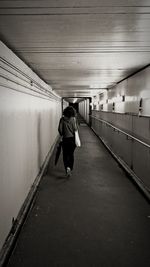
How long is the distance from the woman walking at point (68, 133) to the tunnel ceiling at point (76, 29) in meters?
1.76

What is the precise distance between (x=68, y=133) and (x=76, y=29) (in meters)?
3.14

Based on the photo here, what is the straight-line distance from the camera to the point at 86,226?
3266mm

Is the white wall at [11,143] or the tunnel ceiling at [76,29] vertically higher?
the tunnel ceiling at [76,29]

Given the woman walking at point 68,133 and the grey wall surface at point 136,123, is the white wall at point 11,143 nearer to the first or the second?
the woman walking at point 68,133

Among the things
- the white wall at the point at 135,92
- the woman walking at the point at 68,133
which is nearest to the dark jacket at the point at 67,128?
the woman walking at the point at 68,133

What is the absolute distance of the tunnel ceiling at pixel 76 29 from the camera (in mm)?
1959

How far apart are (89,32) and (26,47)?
40.4 inches

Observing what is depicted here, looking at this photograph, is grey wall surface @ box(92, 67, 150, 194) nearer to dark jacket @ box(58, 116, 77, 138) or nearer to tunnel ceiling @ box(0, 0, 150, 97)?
tunnel ceiling @ box(0, 0, 150, 97)

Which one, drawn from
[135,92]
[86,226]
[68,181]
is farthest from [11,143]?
[135,92]

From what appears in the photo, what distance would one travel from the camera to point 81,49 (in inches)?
135

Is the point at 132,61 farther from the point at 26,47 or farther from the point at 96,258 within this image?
the point at 96,258

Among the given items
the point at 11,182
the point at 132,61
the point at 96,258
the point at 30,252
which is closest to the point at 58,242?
the point at 30,252

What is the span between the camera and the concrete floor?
260cm

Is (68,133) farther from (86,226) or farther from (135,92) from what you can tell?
(86,226)
